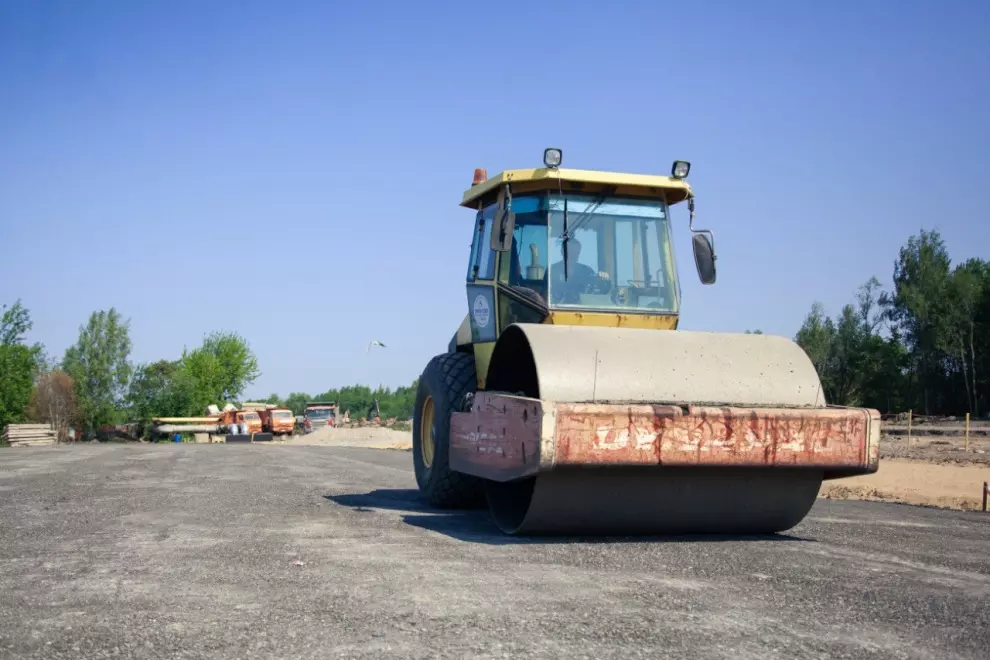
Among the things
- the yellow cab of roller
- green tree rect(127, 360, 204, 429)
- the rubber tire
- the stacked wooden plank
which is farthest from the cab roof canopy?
green tree rect(127, 360, 204, 429)

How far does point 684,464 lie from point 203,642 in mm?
3372

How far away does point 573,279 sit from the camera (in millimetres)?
8133

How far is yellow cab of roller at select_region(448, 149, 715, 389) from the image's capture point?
8.10 metres

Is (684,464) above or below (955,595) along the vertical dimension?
above

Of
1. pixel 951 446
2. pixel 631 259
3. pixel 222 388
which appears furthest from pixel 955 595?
pixel 222 388

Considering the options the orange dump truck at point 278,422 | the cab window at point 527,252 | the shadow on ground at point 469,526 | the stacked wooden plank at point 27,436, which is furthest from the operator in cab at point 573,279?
the orange dump truck at point 278,422

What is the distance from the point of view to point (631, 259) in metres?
8.44

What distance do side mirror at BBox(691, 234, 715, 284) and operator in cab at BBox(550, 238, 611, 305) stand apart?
2.70 feet

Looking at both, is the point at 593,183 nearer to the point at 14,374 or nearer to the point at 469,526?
the point at 469,526

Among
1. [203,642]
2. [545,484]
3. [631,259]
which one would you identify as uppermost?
[631,259]

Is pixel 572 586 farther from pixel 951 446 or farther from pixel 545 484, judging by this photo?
pixel 951 446

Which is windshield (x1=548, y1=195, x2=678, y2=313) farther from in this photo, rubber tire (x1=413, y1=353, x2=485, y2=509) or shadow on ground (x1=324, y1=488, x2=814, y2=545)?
shadow on ground (x1=324, y1=488, x2=814, y2=545)

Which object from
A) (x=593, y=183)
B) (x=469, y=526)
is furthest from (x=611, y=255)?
(x=469, y=526)

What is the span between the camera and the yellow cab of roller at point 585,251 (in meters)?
8.10
